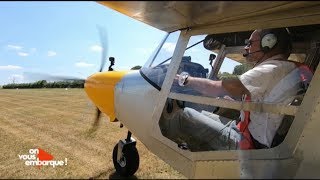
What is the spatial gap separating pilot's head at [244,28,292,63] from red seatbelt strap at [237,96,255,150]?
57 centimetres

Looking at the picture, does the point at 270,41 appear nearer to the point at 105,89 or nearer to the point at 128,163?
the point at 105,89

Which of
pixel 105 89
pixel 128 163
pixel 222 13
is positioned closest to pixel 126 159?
pixel 128 163

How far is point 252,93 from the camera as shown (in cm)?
353

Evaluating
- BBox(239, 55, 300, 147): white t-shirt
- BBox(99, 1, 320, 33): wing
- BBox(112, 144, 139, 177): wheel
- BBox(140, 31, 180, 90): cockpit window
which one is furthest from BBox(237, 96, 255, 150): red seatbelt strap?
BBox(112, 144, 139, 177): wheel

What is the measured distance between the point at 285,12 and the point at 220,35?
35.3 inches

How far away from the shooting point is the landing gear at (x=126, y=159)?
5906 mm

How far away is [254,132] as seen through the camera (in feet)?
12.1

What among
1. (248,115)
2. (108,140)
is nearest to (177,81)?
(248,115)

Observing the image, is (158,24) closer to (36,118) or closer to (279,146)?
(279,146)

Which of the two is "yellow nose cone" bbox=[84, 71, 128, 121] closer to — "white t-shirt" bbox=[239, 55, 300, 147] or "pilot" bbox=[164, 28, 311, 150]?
"pilot" bbox=[164, 28, 311, 150]

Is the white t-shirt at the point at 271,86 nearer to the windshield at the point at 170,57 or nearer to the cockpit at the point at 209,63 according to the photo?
the cockpit at the point at 209,63

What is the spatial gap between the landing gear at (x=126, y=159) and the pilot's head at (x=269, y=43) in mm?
2799

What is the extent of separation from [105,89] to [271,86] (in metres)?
2.85

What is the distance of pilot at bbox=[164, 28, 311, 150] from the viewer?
138 inches
